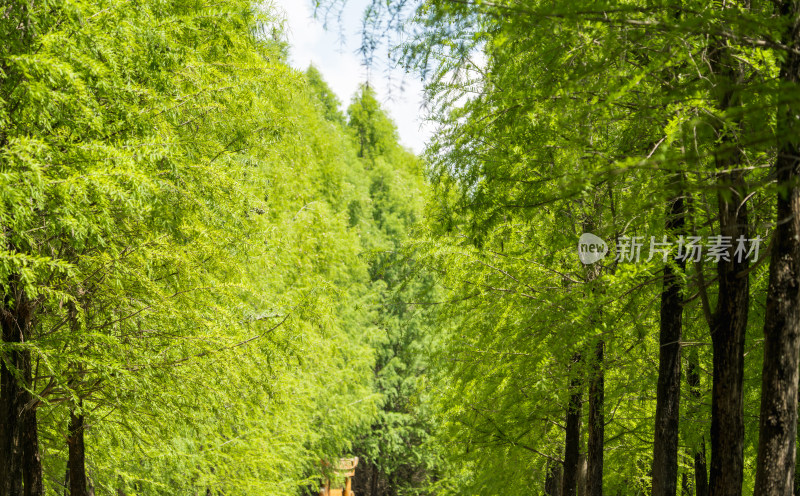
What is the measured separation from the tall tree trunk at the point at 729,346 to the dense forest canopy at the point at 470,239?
0.06ft

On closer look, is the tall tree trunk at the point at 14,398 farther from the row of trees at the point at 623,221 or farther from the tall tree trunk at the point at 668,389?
the tall tree trunk at the point at 668,389

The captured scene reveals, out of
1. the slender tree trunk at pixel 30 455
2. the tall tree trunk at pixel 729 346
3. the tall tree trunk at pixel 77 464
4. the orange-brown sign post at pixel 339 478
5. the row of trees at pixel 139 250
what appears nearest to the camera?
the tall tree trunk at pixel 729 346

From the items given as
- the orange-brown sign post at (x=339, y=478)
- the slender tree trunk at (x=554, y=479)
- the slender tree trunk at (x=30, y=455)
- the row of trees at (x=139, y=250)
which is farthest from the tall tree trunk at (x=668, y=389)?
the orange-brown sign post at (x=339, y=478)

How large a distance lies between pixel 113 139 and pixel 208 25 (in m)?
2.48

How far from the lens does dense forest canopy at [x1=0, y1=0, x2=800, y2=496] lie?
454 centimetres

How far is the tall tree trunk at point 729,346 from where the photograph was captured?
Result: 5.04 m

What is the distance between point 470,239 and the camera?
28.6 ft

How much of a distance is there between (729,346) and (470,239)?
391 centimetres

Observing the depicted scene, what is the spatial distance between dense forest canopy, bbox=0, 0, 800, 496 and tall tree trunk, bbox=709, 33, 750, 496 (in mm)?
18

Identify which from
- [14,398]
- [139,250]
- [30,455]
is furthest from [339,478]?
[139,250]

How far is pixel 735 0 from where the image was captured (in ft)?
17.2

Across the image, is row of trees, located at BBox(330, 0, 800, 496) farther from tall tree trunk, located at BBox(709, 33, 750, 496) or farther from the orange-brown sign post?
the orange-brown sign post

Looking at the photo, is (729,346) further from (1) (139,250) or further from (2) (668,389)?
(1) (139,250)

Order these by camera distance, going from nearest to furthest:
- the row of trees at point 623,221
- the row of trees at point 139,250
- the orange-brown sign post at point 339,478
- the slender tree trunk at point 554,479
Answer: the row of trees at point 623,221
the row of trees at point 139,250
the slender tree trunk at point 554,479
the orange-brown sign post at point 339,478
